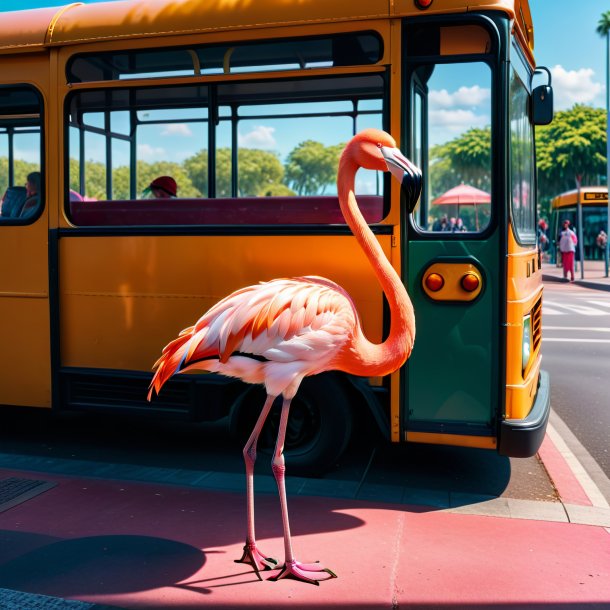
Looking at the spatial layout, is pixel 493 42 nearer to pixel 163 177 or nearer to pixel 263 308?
pixel 263 308

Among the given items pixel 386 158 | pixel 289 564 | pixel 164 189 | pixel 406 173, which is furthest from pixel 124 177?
pixel 289 564

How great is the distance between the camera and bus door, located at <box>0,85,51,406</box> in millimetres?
5609

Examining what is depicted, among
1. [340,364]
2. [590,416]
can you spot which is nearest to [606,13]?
[590,416]

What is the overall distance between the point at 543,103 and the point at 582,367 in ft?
17.8

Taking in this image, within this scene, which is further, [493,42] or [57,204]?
[57,204]

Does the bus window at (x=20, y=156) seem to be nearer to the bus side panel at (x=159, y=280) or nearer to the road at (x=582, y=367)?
the bus side panel at (x=159, y=280)

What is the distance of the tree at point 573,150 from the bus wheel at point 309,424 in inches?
2085

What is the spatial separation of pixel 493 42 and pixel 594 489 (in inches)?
118

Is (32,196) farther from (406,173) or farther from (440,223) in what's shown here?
(406,173)

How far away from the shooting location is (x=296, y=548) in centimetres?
409

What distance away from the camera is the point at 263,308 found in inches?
148

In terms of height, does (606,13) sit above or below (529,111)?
above

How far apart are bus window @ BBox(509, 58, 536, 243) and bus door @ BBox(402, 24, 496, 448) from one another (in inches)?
10.4

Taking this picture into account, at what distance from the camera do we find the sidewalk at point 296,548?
3531 millimetres
